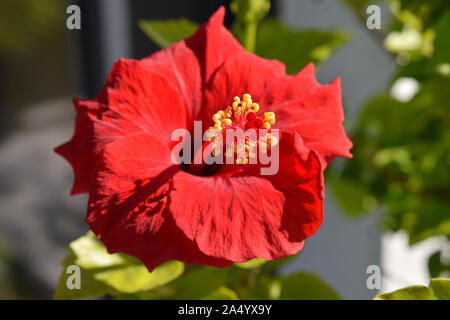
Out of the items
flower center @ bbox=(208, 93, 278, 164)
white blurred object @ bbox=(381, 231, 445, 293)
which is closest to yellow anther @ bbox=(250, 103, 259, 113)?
flower center @ bbox=(208, 93, 278, 164)

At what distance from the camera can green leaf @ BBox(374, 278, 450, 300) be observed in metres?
0.45

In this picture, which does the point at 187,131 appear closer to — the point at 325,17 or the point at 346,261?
the point at 325,17

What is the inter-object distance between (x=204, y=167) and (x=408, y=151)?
2.17 feet

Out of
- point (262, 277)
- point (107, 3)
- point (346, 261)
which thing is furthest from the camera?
point (346, 261)

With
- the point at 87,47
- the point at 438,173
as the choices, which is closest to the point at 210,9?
the point at 87,47

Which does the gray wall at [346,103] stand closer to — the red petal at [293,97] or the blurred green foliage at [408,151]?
the blurred green foliage at [408,151]

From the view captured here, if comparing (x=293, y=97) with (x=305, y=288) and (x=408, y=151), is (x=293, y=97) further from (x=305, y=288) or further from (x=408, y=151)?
(x=408, y=151)

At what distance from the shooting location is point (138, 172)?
0.44 meters

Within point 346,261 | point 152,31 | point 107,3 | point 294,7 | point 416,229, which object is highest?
point 107,3

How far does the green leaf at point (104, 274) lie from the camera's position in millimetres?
529

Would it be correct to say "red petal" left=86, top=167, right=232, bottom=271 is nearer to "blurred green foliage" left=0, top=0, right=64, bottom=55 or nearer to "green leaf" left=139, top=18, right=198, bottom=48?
"green leaf" left=139, top=18, right=198, bottom=48

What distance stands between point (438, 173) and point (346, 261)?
0.69 m

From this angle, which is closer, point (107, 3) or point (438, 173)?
point (438, 173)

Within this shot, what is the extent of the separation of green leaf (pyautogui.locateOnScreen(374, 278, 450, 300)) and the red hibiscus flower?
0.13 m
